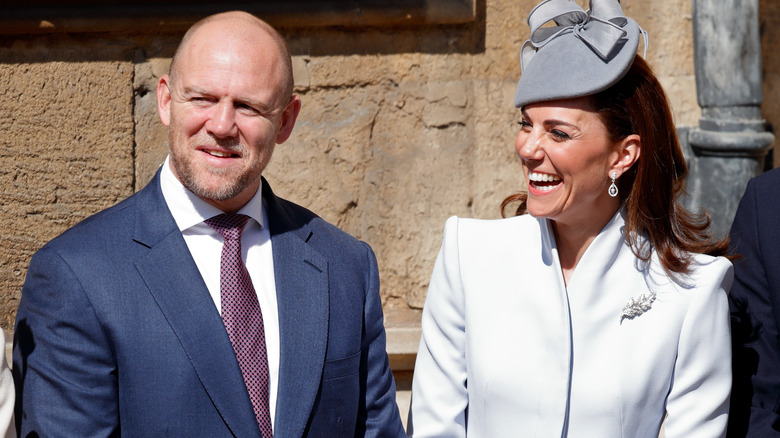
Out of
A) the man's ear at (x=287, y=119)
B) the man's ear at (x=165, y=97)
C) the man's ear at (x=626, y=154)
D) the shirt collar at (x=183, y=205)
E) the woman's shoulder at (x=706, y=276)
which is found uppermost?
the man's ear at (x=165, y=97)

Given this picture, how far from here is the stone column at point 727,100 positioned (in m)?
3.61

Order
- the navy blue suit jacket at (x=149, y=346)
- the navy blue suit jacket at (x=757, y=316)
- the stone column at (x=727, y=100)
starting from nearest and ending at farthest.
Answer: the navy blue suit jacket at (x=149, y=346) < the navy blue suit jacket at (x=757, y=316) < the stone column at (x=727, y=100)

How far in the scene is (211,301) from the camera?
6.78 feet

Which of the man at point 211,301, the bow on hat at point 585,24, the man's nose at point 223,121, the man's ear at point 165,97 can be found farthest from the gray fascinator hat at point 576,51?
the man's ear at point 165,97

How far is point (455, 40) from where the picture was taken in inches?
143

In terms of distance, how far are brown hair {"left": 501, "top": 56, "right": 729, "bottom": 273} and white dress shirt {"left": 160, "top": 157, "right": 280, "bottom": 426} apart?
89 centimetres

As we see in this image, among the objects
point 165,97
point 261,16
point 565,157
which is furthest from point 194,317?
Answer: point 261,16

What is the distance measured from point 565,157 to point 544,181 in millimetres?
87

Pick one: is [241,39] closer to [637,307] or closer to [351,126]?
[637,307]

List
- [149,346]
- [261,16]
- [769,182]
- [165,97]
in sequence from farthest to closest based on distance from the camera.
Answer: [261,16], [769,182], [165,97], [149,346]

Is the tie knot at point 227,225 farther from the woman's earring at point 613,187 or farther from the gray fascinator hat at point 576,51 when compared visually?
the woman's earring at point 613,187

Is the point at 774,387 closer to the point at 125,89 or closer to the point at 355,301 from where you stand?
the point at 355,301

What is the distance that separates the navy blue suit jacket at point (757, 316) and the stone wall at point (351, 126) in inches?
53.0

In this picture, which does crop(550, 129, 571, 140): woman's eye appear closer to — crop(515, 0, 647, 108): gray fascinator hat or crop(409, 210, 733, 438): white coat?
crop(515, 0, 647, 108): gray fascinator hat
